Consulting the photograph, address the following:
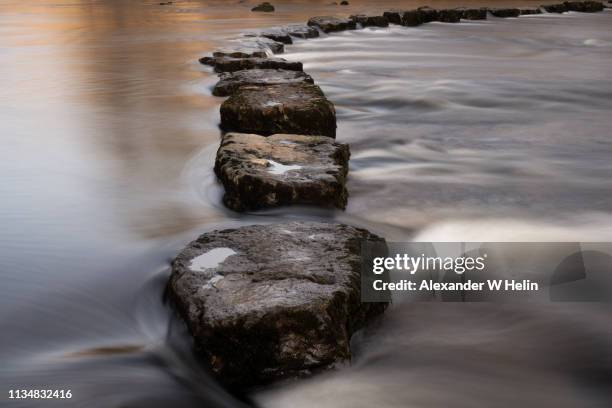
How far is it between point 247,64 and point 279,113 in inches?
103

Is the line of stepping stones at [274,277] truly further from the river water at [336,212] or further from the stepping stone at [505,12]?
the stepping stone at [505,12]

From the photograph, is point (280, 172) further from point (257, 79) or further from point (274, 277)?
point (257, 79)

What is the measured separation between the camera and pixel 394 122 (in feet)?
14.0

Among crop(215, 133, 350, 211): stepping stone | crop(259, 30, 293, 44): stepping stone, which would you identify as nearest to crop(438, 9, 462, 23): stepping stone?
crop(259, 30, 293, 44): stepping stone

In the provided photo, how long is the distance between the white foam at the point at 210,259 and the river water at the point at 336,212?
0.15 m

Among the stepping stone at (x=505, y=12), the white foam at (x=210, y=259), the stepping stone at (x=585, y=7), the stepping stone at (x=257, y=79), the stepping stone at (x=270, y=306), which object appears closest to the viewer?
the stepping stone at (x=270, y=306)

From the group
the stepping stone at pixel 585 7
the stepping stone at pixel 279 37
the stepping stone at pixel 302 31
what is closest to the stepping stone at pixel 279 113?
the stepping stone at pixel 279 37

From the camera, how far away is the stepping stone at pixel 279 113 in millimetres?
3516

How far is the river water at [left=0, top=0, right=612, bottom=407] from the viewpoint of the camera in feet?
5.08

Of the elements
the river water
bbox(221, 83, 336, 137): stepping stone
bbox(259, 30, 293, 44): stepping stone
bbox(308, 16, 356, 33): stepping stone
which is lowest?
the river water

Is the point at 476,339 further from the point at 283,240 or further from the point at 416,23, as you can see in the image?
the point at 416,23

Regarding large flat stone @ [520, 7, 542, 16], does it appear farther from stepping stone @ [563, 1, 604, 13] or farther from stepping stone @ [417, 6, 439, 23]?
stepping stone @ [417, 6, 439, 23]

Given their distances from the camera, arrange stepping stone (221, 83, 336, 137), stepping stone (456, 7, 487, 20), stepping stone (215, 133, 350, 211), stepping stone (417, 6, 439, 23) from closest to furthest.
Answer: stepping stone (215, 133, 350, 211) < stepping stone (221, 83, 336, 137) < stepping stone (417, 6, 439, 23) < stepping stone (456, 7, 487, 20)

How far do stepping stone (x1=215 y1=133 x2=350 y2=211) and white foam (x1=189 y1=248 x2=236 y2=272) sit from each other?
0.62 m
